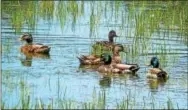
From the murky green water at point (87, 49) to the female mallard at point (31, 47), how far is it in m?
0.20

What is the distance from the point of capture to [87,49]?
15523mm

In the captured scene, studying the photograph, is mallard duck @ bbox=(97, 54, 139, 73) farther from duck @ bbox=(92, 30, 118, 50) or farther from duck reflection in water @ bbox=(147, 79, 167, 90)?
duck @ bbox=(92, 30, 118, 50)

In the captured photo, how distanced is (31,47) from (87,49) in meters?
1.25

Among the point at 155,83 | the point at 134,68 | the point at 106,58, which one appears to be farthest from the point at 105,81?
the point at 106,58

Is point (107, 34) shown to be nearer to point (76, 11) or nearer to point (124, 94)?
point (76, 11)

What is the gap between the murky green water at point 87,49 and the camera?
11.3 meters

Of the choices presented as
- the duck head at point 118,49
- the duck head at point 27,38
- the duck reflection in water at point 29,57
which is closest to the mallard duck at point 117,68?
the duck head at point 118,49

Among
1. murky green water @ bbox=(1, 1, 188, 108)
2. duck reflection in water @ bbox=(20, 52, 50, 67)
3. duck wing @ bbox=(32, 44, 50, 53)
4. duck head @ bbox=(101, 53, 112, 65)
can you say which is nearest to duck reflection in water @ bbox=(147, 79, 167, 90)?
murky green water @ bbox=(1, 1, 188, 108)

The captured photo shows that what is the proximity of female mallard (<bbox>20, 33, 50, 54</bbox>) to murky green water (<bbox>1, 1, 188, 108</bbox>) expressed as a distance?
0.20 meters

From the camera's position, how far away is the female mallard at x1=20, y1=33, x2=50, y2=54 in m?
15.0

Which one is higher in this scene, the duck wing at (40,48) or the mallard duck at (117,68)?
the duck wing at (40,48)

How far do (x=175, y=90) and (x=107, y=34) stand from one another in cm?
611

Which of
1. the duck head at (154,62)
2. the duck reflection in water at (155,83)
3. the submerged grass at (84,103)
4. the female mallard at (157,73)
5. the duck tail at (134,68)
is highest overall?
the duck head at (154,62)

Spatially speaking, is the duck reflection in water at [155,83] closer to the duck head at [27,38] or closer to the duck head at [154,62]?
the duck head at [154,62]
